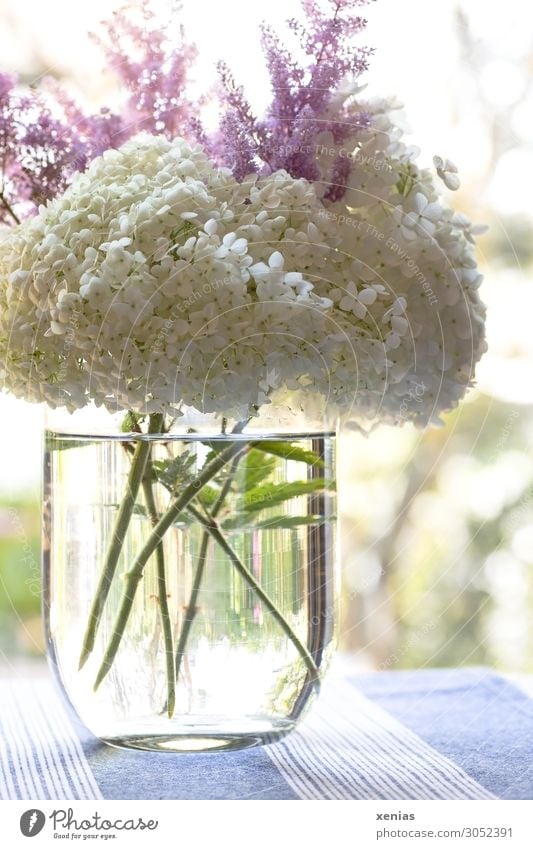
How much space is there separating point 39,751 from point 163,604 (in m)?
0.17

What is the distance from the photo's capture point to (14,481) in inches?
33.3

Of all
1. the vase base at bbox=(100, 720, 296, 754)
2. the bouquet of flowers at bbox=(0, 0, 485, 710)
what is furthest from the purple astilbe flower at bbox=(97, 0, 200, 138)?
the vase base at bbox=(100, 720, 296, 754)

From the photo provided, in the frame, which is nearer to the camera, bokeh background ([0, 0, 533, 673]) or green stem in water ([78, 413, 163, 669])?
green stem in water ([78, 413, 163, 669])

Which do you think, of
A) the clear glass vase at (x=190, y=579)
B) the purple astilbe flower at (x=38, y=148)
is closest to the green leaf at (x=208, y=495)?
the clear glass vase at (x=190, y=579)

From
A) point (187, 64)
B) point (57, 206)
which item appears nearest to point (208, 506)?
point (57, 206)

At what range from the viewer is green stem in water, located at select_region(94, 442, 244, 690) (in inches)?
25.4

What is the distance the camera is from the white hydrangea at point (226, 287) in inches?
22.8

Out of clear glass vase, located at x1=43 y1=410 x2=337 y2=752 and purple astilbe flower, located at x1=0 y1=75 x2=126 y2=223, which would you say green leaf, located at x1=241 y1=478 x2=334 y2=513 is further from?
purple astilbe flower, located at x1=0 y1=75 x2=126 y2=223

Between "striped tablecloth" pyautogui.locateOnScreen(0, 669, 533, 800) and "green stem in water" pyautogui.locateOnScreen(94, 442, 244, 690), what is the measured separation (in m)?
0.09

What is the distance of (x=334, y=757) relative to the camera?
2.28 feet

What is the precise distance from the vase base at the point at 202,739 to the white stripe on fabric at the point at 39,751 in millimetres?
37

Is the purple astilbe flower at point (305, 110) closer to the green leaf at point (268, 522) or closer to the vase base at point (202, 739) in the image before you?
the green leaf at point (268, 522)

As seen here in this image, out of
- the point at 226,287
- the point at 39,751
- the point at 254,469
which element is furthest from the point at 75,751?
the point at 226,287
